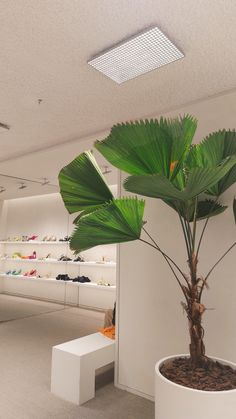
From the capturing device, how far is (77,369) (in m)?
2.42

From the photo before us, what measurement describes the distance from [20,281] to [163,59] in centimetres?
591

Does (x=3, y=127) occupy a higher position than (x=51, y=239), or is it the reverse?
(x=3, y=127)

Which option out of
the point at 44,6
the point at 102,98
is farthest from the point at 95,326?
the point at 44,6

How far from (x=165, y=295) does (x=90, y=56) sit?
1.89 m

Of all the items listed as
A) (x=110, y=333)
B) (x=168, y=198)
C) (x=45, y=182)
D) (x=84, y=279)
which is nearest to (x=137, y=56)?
(x=168, y=198)

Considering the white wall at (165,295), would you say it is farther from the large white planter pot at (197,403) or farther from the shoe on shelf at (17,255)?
the shoe on shelf at (17,255)

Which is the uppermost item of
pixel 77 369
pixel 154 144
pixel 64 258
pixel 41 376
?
pixel 154 144

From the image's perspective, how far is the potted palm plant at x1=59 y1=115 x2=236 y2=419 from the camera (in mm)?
1339

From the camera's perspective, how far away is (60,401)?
2.45 meters

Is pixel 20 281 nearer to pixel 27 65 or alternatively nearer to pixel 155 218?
pixel 155 218

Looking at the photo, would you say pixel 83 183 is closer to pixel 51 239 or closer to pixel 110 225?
pixel 110 225

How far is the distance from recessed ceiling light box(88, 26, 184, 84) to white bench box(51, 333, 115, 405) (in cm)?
223

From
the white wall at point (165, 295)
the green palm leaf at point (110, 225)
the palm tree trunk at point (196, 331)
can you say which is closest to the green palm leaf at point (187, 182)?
the green palm leaf at point (110, 225)

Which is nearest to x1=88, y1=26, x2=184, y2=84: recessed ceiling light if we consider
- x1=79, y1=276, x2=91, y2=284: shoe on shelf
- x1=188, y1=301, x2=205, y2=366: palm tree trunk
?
x1=188, y1=301, x2=205, y2=366: palm tree trunk
